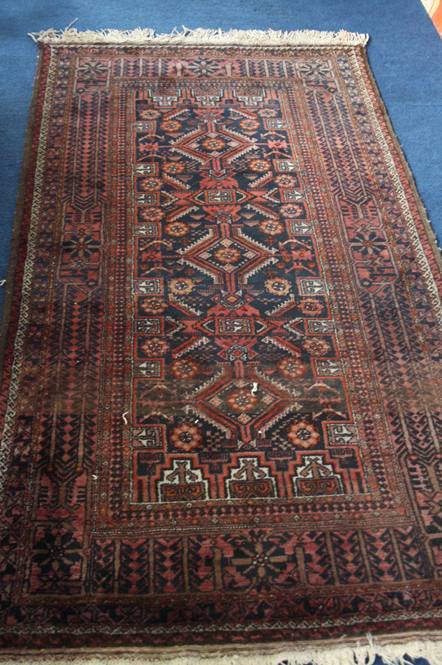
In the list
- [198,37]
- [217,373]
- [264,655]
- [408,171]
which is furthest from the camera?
[198,37]

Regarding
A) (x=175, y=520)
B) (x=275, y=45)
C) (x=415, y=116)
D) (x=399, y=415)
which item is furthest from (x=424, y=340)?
(x=275, y=45)

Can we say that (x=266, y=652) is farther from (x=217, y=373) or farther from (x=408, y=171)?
(x=408, y=171)

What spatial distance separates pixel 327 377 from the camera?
2.50 m

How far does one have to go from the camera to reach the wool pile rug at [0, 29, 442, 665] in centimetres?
204

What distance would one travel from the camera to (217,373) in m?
2.50

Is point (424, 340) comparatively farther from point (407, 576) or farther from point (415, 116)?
point (415, 116)

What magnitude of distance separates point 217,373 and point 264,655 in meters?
0.83

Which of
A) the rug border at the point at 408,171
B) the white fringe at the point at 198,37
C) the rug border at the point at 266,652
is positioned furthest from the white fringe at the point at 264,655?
the white fringe at the point at 198,37

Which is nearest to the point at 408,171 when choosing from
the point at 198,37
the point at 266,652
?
the point at 198,37

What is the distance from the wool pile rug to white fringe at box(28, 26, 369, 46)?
78mm

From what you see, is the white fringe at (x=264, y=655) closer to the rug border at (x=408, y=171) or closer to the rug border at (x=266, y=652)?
the rug border at (x=266, y=652)

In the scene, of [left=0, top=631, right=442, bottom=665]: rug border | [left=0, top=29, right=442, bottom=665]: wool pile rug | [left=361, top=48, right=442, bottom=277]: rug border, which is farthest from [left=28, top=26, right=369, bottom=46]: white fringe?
[left=0, top=631, right=442, bottom=665]: rug border

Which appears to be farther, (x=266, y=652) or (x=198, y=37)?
(x=198, y=37)

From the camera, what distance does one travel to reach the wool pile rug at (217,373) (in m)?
2.04
